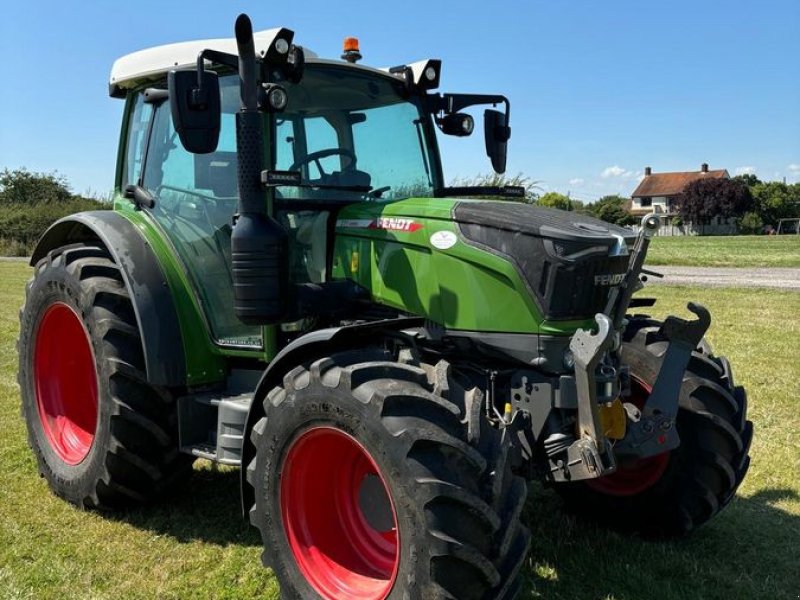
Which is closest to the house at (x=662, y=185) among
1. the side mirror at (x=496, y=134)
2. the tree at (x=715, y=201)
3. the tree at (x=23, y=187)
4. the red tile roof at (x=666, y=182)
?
the red tile roof at (x=666, y=182)

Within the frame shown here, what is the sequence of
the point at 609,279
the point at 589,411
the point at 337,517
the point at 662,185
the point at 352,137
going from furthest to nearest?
the point at 662,185, the point at 352,137, the point at 337,517, the point at 609,279, the point at 589,411

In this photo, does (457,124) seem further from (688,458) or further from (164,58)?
(688,458)

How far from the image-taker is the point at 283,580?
10.4 feet

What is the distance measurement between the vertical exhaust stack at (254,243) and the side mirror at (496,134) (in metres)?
1.54

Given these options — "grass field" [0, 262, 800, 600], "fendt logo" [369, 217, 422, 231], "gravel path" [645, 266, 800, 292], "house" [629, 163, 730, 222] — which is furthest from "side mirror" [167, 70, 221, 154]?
"house" [629, 163, 730, 222]

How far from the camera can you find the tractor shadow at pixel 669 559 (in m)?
3.44

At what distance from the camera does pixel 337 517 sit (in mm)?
3363

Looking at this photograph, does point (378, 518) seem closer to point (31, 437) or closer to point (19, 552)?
point (19, 552)

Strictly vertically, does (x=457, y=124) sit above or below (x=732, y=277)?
above

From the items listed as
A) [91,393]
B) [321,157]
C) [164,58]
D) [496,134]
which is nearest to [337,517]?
[321,157]

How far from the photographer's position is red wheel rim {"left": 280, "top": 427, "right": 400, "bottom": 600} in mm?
3146

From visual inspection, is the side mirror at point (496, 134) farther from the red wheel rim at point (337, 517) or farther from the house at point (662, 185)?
the house at point (662, 185)

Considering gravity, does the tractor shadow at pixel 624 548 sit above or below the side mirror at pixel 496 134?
below

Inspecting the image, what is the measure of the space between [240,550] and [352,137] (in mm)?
2213
